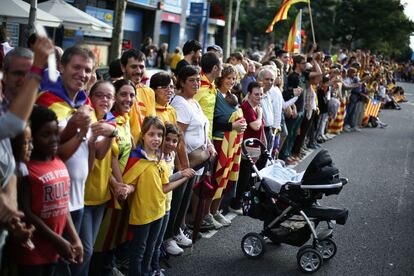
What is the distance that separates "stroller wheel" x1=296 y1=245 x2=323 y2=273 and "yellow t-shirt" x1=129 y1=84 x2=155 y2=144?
2.00 metres

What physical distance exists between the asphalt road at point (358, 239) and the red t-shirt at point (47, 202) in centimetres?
212

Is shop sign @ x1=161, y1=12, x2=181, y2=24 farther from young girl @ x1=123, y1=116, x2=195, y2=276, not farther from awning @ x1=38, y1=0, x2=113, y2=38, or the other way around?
young girl @ x1=123, y1=116, x2=195, y2=276

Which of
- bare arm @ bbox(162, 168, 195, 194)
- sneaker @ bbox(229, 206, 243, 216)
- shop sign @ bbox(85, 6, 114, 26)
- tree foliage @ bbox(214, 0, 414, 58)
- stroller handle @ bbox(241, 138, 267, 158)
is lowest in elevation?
sneaker @ bbox(229, 206, 243, 216)

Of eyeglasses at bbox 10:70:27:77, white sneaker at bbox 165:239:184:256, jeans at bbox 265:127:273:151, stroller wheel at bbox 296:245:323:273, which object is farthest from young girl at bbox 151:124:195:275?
jeans at bbox 265:127:273:151

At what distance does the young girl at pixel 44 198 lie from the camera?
3305 millimetres

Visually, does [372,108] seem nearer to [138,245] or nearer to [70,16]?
[70,16]

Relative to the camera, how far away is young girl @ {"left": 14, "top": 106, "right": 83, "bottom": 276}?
3.30 metres

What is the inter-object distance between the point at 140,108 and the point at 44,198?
200cm

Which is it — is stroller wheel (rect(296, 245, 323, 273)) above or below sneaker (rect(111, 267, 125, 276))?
above

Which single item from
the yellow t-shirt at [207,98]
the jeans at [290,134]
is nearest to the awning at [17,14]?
the jeans at [290,134]

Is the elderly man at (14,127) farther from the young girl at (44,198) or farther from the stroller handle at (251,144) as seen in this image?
the stroller handle at (251,144)

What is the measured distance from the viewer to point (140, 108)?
5.21 metres

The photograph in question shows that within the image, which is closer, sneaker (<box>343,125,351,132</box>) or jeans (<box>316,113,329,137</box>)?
jeans (<box>316,113,329,137</box>)

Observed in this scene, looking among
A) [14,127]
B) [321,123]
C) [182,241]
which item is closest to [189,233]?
[182,241]
